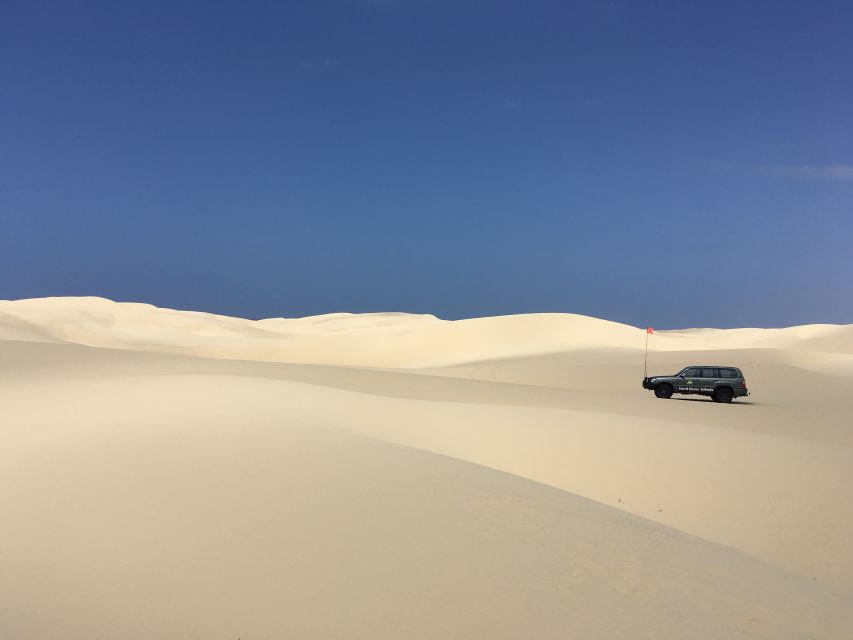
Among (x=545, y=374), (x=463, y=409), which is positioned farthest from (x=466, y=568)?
(x=545, y=374)

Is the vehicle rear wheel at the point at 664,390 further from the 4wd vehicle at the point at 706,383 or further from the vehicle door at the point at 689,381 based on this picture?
the vehicle door at the point at 689,381

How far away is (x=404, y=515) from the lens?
727cm

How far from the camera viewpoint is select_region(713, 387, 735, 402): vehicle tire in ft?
78.4

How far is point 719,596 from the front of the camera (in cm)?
589

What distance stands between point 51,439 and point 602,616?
351 inches

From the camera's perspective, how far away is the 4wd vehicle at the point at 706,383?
23875 millimetres

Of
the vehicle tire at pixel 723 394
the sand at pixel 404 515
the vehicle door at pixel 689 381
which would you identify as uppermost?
the vehicle door at pixel 689 381

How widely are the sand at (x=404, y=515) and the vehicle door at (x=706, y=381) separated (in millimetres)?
4526

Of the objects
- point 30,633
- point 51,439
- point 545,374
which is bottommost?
point 30,633

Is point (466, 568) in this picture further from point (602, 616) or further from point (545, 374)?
point (545, 374)

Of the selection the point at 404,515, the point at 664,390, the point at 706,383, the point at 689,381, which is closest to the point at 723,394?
the point at 706,383

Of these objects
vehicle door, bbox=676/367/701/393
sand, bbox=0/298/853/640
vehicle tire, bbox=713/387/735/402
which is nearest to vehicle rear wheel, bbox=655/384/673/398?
vehicle door, bbox=676/367/701/393

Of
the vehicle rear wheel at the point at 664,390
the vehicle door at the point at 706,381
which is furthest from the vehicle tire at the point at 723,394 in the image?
the vehicle rear wheel at the point at 664,390

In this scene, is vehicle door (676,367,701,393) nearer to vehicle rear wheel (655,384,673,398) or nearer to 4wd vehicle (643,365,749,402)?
4wd vehicle (643,365,749,402)
